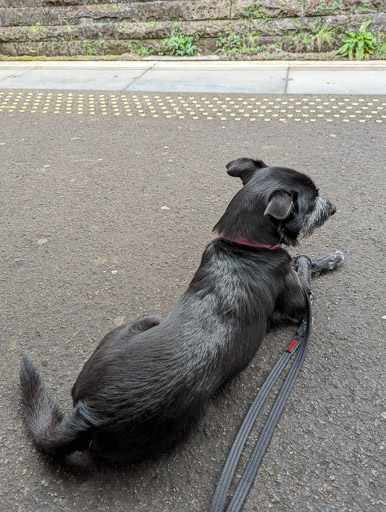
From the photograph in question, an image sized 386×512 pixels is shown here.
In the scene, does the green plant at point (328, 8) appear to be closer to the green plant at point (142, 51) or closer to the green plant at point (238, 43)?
the green plant at point (238, 43)

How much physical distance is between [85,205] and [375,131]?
3.67 metres

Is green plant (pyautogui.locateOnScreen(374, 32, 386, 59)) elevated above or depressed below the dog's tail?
below

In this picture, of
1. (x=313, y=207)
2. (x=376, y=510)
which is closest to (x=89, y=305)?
(x=313, y=207)

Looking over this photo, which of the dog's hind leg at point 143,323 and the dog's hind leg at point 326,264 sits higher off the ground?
the dog's hind leg at point 143,323

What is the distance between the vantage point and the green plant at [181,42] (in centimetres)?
889

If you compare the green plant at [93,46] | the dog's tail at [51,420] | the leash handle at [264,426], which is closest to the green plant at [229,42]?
the green plant at [93,46]

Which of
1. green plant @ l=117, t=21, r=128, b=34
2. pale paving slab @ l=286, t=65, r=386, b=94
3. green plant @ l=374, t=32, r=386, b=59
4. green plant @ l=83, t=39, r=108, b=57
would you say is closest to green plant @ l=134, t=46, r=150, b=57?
green plant @ l=117, t=21, r=128, b=34

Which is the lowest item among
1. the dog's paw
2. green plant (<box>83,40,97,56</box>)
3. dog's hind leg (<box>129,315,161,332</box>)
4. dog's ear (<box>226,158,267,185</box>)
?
the dog's paw

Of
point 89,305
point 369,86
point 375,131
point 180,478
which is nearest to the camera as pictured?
point 180,478

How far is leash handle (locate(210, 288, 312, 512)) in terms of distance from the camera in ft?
6.81

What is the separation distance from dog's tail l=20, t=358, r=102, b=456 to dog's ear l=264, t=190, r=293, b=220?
1348 mm

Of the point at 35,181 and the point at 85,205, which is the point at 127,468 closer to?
the point at 85,205

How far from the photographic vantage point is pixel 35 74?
8344 millimetres

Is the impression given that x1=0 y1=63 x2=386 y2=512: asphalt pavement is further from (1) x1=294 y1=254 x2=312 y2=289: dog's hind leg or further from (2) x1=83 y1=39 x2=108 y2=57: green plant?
(2) x1=83 y1=39 x2=108 y2=57: green plant
